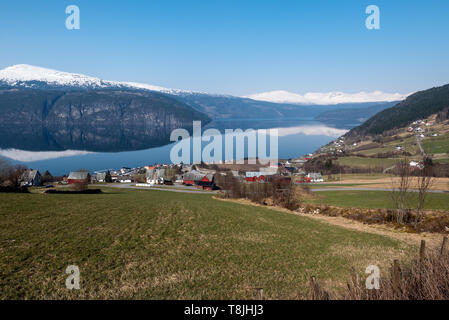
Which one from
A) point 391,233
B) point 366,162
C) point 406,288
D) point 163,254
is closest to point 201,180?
point 391,233

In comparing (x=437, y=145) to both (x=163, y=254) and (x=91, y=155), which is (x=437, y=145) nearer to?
(x=163, y=254)

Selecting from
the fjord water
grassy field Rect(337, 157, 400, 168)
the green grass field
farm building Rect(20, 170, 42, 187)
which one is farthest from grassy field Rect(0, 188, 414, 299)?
the green grass field

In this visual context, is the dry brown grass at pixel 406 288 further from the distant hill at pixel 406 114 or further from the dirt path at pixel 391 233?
the distant hill at pixel 406 114

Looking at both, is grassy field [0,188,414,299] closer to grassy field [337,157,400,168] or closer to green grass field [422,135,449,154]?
grassy field [337,157,400,168]

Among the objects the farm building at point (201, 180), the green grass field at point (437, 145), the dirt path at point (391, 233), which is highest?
the green grass field at point (437, 145)

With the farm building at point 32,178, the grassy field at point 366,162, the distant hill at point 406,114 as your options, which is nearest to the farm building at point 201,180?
the farm building at point 32,178

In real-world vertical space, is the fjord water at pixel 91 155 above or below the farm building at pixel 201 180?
above
